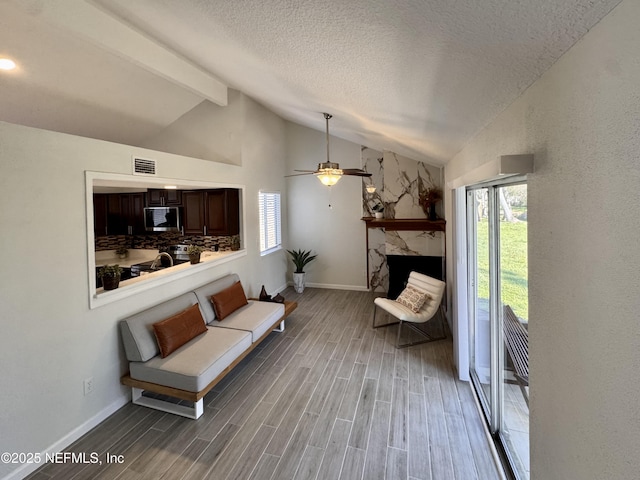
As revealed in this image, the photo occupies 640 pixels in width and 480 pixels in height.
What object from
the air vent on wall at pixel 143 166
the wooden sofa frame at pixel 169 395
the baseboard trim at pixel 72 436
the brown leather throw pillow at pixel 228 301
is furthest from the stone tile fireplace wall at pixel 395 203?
the baseboard trim at pixel 72 436

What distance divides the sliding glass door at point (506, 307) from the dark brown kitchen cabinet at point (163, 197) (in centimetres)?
437

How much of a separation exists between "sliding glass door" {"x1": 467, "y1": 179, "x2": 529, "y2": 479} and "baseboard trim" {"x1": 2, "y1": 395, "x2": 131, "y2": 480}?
3.25 meters

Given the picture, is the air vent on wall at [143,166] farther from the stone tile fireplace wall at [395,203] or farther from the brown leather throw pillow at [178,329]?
the stone tile fireplace wall at [395,203]

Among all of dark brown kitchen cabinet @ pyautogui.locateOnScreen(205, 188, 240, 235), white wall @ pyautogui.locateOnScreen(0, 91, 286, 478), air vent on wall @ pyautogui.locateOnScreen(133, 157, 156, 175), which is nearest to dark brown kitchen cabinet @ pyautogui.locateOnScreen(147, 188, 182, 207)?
dark brown kitchen cabinet @ pyautogui.locateOnScreen(205, 188, 240, 235)

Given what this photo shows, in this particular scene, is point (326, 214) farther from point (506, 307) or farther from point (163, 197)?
point (506, 307)

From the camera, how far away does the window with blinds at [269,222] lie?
5.69 m

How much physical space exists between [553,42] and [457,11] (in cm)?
28

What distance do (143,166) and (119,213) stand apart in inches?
125

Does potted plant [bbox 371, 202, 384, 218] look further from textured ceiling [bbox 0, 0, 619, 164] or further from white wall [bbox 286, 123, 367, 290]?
textured ceiling [bbox 0, 0, 619, 164]

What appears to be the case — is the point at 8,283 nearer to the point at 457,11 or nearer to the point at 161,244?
the point at 457,11

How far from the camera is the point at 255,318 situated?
3.85 m

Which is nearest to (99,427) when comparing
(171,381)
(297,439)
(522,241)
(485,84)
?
(171,381)

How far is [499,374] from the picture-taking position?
Answer: 231 centimetres

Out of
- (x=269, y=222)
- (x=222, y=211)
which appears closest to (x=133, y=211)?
(x=222, y=211)
